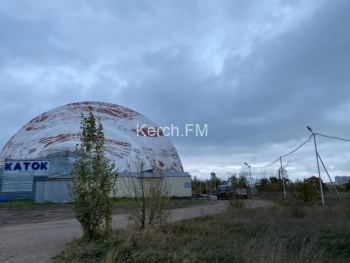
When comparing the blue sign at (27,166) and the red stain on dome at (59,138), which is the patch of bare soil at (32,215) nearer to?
the blue sign at (27,166)

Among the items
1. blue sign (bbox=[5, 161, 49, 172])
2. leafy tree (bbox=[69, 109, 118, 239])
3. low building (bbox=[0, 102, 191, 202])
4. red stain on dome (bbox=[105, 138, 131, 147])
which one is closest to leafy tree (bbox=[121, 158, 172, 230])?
leafy tree (bbox=[69, 109, 118, 239])

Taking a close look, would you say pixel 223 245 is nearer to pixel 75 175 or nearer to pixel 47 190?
pixel 75 175

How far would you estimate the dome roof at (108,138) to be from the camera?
1747 inches

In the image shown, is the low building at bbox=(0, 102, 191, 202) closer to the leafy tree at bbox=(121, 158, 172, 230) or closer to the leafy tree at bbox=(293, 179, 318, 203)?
the leafy tree at bbox=(293, 179, 318, 203)

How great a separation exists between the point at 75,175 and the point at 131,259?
11.9ft

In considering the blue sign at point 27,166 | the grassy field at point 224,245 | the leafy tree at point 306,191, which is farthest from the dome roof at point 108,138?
the grassy field at point 224,245

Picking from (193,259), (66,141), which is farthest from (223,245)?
(66,141)

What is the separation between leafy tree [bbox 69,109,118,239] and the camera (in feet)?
30.5

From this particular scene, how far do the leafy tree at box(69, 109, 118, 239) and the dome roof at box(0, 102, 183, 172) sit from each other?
30.6 metres

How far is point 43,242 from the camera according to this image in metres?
10.4

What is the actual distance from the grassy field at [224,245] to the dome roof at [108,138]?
30104mm

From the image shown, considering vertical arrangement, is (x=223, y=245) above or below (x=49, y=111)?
below

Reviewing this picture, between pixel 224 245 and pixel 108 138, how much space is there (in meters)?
41.2

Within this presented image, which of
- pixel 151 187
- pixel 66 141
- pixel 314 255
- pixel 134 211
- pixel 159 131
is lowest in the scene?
pixel 314 255
